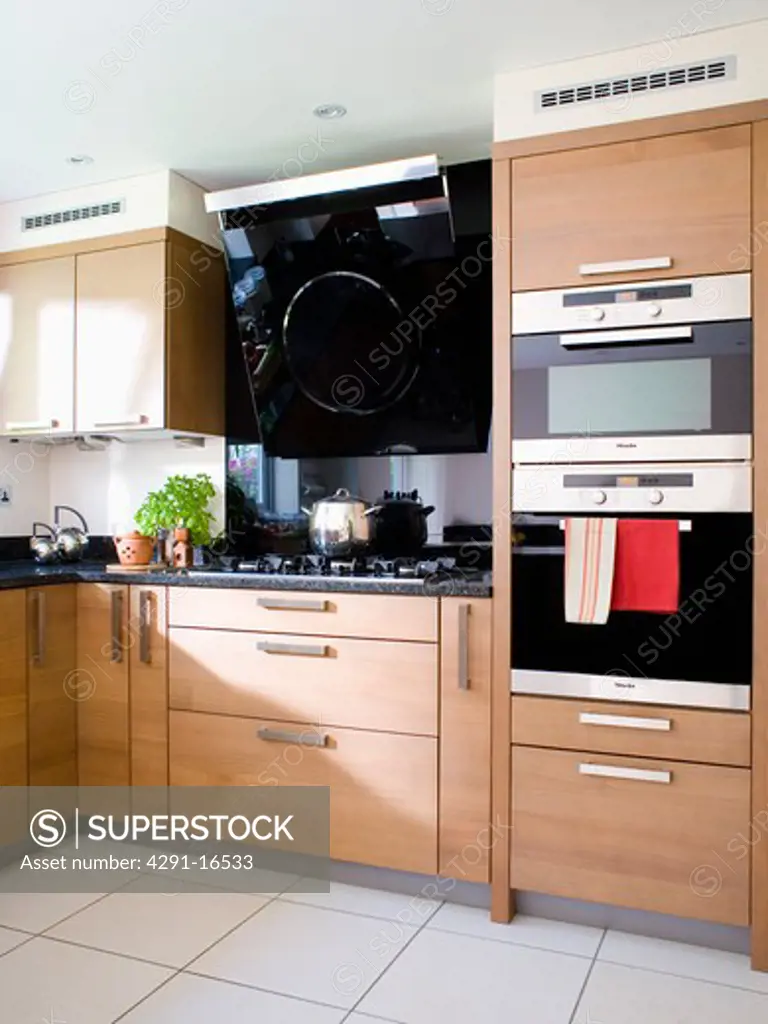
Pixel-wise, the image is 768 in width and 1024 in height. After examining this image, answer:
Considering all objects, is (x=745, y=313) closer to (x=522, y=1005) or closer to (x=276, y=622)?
(x=276, y=622)

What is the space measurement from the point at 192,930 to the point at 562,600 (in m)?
1.31

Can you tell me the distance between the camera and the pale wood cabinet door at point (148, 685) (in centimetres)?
275

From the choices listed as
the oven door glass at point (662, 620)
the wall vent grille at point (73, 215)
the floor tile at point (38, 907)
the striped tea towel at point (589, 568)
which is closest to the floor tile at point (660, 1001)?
the oven door glass at point (662, 620)

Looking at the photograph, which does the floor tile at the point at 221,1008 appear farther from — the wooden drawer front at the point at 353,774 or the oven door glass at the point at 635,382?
the oven door glass at the point at 635,382

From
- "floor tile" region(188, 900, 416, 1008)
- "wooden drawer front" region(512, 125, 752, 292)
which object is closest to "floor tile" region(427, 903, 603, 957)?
"floor tile" region(188, 900, 416, 1008)

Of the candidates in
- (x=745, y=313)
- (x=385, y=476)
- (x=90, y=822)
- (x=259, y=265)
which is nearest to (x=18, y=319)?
(x=259, y=265)

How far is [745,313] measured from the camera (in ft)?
6.96

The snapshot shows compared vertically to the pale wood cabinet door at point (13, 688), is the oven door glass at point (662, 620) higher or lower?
higher

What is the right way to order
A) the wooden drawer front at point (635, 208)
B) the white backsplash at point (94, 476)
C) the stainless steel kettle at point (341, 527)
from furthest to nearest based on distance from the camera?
the white backsplash at point (94, 476) → the stainless steel kettle at point (341, 527) → the wooden drawer front at point (635, 208)

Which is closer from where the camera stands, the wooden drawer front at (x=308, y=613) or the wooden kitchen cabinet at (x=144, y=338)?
the wooden drawer front at (x=308, y=613)

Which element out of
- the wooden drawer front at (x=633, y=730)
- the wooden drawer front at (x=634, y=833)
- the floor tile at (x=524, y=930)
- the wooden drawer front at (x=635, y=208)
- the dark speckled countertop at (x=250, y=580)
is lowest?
the floor tile at (x=524, y=930)

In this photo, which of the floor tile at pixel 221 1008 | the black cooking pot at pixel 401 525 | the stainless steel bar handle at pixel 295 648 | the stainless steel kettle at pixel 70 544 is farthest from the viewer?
the stainless steel kettle at pixel 70 544

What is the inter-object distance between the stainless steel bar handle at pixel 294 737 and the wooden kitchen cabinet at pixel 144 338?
114 centimetres

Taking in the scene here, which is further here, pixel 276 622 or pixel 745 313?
pixel 276 622
